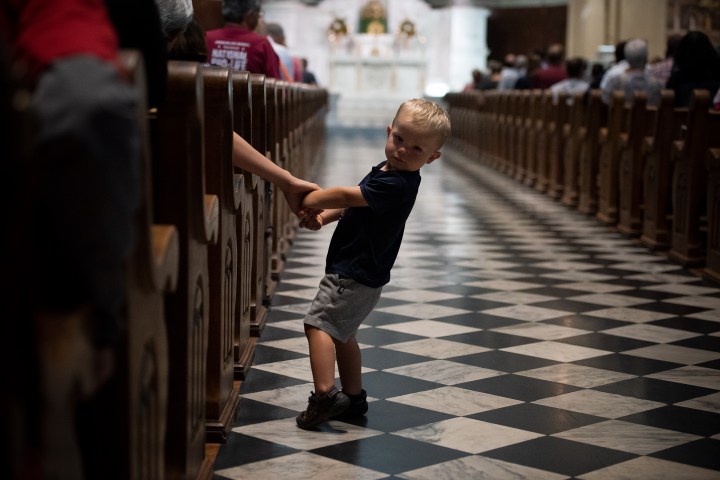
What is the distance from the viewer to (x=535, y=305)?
555 centimetres

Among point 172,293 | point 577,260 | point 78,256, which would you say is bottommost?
point 577,260

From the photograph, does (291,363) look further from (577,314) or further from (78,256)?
(78,256)

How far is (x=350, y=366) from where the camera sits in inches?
136

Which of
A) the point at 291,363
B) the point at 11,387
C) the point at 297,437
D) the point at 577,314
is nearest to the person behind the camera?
the point at 11,387

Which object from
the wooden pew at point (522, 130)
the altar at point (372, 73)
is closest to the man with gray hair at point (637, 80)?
the wooden pew at point (522, 130)

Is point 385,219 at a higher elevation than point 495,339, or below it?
higher

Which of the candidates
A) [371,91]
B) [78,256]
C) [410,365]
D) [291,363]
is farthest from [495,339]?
[371,91]

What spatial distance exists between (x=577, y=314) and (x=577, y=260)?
1.87 meters

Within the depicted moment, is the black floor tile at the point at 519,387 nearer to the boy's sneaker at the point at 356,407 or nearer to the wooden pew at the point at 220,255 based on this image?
the boy's sneaker at the point at 356,407

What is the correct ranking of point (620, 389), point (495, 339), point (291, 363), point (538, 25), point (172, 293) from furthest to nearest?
point (538, 25)
point (495, 339)
point (291, 363)
point (620, 389)
point (172, 293)

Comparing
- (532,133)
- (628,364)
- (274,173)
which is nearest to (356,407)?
(274,173)

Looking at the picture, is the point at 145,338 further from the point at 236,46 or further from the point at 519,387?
the point at 236,46

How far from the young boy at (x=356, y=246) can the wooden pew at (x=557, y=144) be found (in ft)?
26.5

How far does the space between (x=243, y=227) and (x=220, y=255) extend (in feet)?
2.24
